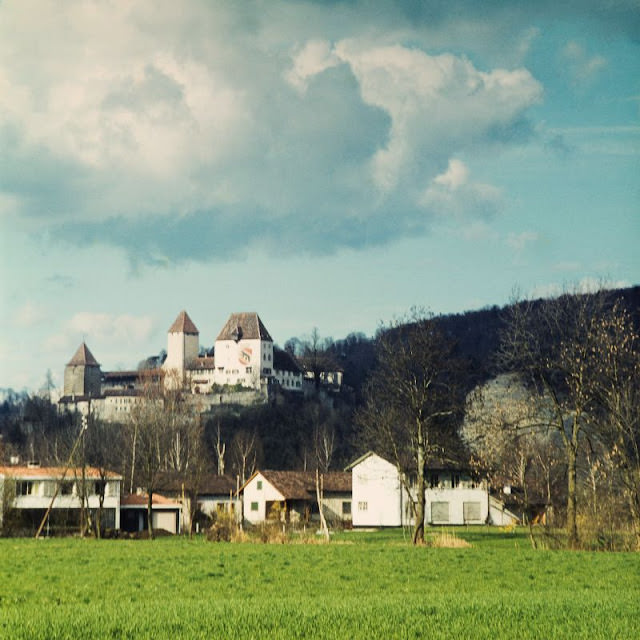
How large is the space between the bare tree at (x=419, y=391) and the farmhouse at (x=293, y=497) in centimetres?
3411

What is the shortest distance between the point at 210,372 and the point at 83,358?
1118 inches

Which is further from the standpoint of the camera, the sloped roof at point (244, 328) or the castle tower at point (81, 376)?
the castle tower at point (81, 376)

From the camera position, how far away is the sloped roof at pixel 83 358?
187250 millimetres

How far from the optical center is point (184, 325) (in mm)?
184125

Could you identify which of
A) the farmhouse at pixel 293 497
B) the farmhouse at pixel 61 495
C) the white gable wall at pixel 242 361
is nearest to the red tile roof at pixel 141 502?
the farmhouse at pixel 61 495

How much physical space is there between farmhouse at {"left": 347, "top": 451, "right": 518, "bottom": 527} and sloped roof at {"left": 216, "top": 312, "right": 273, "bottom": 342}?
102418 mm

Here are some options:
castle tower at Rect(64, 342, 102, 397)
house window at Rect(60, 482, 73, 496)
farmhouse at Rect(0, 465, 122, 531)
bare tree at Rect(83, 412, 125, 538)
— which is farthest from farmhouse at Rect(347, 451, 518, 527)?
castle tower at Rect(64, 342, 102, 397)

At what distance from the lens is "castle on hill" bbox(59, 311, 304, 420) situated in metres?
162

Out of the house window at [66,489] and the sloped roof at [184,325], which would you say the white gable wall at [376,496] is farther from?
the sloped roof at [184,325]

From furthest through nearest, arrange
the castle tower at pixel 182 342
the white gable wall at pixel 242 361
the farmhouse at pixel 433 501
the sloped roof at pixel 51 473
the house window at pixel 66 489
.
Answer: the castle tower at pixel 182 342, the white gable wall at pixel 242 361, the farmhouse at pixel 433 501, the sloped roof at pixel 51 473, the house window at pixel 66 489

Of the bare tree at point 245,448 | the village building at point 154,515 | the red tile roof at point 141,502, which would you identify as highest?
the bare tree at point 245,448

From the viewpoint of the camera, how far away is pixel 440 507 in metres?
70.1

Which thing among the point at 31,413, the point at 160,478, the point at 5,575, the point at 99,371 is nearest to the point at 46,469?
the point at 160,478

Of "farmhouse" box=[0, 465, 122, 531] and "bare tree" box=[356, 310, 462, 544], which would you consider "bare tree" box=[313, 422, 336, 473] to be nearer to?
"farmhouse" box=[0, 465, 122, 531]
